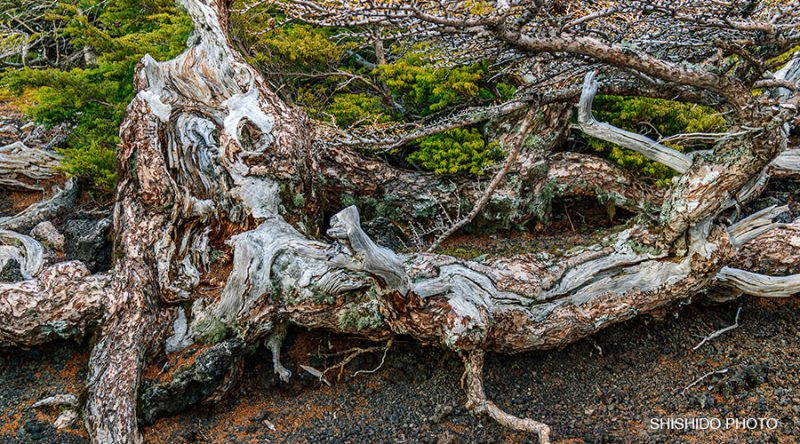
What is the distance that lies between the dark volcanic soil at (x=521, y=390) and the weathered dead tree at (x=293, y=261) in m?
0.22

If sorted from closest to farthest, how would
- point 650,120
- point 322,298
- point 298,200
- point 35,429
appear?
point 35,429 → point 322,298 → point 298,200 → point 650,120

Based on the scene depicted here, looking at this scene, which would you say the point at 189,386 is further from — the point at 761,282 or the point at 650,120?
the point at 650,120

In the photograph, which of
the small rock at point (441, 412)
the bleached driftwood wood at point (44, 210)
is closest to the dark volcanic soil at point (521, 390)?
the small rock at point (441, 412)

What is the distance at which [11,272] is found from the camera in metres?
4.75

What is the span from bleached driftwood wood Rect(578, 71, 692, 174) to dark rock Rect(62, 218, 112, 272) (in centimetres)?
441

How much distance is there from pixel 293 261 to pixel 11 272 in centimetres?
302

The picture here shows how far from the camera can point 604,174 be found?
5008 millimetres

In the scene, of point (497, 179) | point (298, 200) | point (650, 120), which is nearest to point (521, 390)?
point (497, 179)

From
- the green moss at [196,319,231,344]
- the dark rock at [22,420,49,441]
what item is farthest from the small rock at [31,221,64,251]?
the green moss at [196,319,231,344]

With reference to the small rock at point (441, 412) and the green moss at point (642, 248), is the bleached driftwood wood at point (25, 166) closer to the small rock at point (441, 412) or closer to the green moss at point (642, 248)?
the small rock at point (441, 412)

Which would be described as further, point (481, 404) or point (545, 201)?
point (545, 201)

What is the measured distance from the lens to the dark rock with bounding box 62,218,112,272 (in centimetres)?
480

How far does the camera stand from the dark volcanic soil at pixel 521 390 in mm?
3238

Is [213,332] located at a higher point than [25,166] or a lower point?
higher
